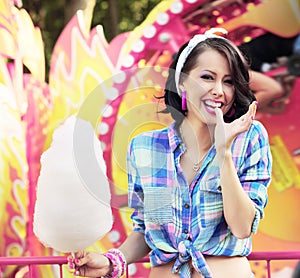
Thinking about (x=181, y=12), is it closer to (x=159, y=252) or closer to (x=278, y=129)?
(x=278, y=129)

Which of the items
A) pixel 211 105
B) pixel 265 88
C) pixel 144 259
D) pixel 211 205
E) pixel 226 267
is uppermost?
pixel 211 105

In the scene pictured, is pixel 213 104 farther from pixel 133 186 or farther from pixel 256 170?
pixel 133 186

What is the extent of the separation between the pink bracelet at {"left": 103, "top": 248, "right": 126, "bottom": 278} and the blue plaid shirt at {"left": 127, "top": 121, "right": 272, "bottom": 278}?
0.10 metres

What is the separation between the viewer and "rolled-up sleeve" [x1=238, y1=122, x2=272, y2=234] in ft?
5.99

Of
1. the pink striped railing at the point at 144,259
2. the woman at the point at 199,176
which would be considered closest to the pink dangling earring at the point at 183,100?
the woman at the point at 199,176

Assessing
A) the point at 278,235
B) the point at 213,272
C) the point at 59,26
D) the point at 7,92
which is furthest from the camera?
the point at 59,26

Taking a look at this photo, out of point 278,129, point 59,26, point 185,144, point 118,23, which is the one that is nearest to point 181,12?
point 278,129

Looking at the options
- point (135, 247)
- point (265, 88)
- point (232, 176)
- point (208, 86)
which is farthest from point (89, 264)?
point (265, 88)

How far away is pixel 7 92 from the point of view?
432cm

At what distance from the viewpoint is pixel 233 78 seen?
6.05 ft

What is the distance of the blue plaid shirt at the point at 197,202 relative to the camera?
72.1 inches

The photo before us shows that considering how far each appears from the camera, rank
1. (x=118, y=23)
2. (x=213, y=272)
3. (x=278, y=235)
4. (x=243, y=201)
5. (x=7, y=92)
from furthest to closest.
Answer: (x=118, y=23) < (x=7, y=92) < (x=278, y=235) < (x=213, y=272) < (x=243, y=201)

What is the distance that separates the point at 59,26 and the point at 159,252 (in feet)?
18.2

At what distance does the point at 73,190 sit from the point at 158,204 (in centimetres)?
28
